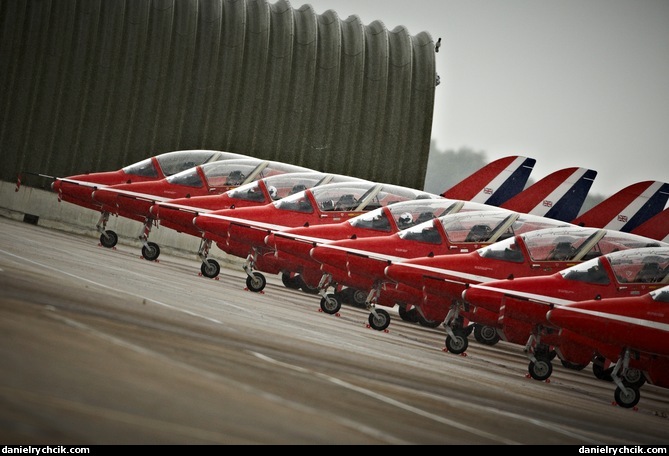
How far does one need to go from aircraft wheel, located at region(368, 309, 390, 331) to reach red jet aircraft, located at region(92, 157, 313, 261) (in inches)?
294

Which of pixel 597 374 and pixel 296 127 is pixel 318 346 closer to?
pixel 597 374

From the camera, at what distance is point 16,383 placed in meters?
4.71

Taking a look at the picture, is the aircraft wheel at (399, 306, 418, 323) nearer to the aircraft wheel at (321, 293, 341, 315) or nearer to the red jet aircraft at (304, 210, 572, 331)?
the red jet aircraft at (304, 210, 572, 331)

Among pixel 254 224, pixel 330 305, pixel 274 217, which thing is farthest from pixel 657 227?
pixel 254 224

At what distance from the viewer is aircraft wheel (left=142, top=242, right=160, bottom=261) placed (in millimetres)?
22922

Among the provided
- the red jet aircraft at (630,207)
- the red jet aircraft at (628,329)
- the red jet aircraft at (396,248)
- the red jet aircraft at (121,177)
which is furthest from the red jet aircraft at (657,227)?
the red jet aircraft at (628,329)

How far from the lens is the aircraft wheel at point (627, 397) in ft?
41.4

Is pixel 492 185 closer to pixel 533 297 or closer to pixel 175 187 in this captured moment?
pixel 175 187

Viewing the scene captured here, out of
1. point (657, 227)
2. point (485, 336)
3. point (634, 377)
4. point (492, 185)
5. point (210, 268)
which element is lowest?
point (485, 336)

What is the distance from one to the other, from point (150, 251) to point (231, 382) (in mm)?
17071

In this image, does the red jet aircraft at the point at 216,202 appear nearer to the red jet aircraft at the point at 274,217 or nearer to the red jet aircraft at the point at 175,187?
the red jet aircraft at the point at 175,187

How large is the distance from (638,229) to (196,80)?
13826mm

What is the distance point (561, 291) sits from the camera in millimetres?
14688
